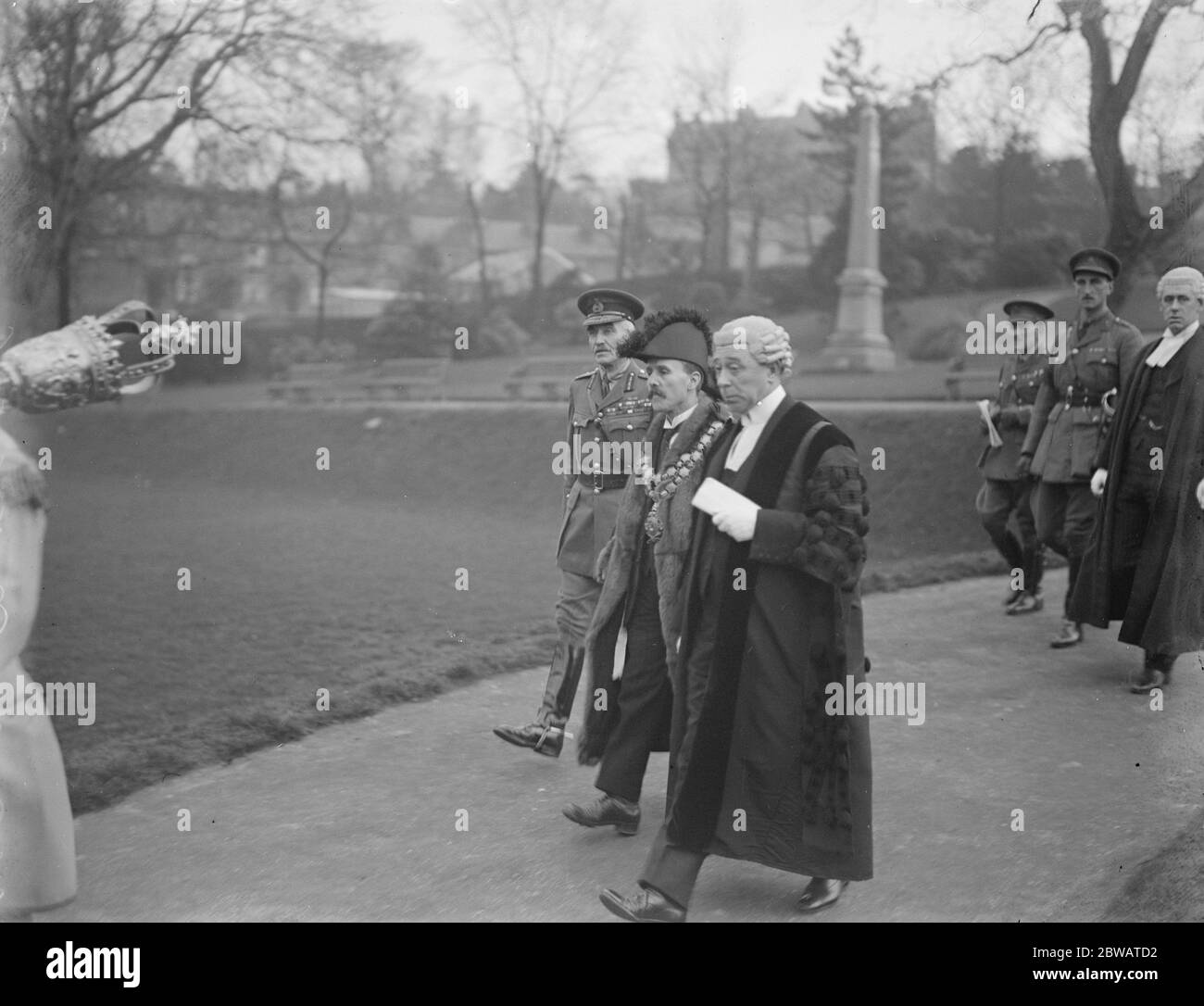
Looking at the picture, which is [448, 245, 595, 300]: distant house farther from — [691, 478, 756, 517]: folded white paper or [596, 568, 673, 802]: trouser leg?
[691, 478, 756, 517]: folded white paper

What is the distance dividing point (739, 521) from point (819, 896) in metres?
1.21

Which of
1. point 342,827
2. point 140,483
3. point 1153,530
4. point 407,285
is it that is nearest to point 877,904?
point 342,827

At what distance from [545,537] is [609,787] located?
26.3 ft

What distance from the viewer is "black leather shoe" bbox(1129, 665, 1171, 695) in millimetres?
6281

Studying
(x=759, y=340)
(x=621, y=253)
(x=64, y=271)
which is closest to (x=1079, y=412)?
(x=759, y=340)

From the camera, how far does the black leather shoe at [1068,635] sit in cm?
743

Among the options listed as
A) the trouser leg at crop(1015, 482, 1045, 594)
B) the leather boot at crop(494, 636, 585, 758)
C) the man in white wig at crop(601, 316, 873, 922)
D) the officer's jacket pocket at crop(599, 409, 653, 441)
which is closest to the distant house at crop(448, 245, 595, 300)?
the trouser leg at crop(1015, 482, 1045, 594)

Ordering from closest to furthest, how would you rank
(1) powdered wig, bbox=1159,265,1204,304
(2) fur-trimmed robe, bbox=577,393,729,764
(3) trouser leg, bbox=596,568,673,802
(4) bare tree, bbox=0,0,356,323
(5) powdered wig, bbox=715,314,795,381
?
(5) powdered wig, bbox=715,314,795,381, (2) fur-trimmed robe, bbox=577,393,729,764, (3) trouser leg, bbox=596,568,673,802, (1) powdered wig, bbox=1159,265,1204,304, (4) bare tree, bbox=0,0,356,323

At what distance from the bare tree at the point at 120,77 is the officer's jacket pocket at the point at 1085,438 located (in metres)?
6.22

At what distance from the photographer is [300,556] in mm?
11492

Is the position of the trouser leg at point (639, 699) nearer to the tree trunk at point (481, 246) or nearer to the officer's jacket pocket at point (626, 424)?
the officer's jacket pocket at point (626, 424)

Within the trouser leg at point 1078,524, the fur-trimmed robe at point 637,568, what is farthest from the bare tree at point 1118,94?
the fur-trimmed robe at point 637,568

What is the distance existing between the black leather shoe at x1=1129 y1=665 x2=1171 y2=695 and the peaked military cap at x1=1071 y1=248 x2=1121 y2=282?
232 cm

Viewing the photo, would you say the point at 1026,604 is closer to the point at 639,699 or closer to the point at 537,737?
the point at 537,737
